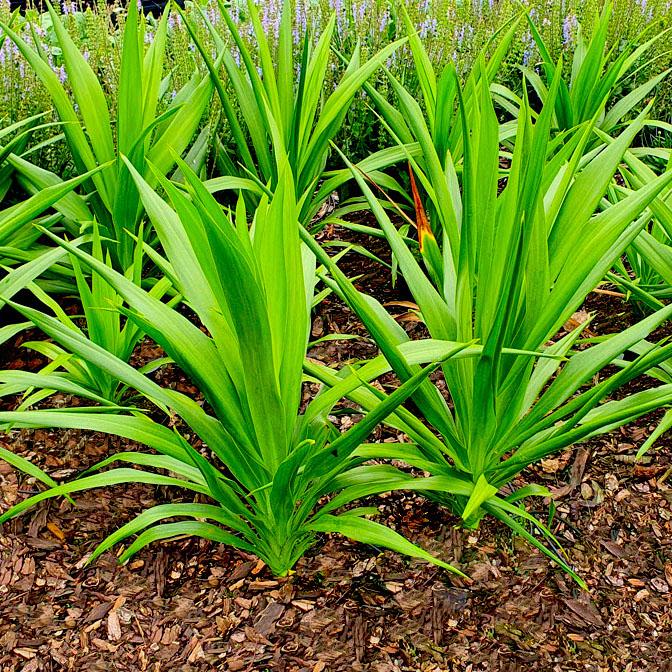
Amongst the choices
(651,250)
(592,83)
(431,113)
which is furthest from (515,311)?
(592,83)

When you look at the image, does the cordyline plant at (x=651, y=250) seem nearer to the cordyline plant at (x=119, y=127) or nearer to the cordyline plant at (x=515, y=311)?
the cordyline plant at (x=515, y=311)

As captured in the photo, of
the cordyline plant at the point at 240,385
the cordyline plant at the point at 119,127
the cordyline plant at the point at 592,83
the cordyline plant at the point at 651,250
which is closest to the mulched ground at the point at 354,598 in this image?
the cordyline plant at the point at 240,385

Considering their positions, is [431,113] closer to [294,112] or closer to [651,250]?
[294,112]

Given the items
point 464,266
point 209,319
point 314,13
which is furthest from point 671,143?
point 209,319

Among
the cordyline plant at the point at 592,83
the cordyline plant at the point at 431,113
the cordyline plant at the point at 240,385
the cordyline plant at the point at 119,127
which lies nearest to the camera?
the cordyline plant at the point at 240,385

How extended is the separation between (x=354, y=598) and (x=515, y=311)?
70 centimetres

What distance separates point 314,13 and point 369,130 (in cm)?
62

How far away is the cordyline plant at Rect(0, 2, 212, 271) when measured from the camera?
2156 millimetres

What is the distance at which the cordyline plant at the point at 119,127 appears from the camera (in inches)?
84.9

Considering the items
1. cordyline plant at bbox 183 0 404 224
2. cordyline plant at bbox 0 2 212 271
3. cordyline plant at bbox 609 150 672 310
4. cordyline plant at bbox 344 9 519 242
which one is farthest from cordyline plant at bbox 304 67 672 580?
cordyline plant at bbox 0 2 212 271

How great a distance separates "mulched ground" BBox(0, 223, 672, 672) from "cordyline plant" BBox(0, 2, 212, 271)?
32.6 inches

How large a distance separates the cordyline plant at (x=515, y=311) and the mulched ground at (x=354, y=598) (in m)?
0.16

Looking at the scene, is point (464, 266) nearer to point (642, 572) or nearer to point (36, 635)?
point (642, 572)

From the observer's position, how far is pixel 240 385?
143 centimetres
